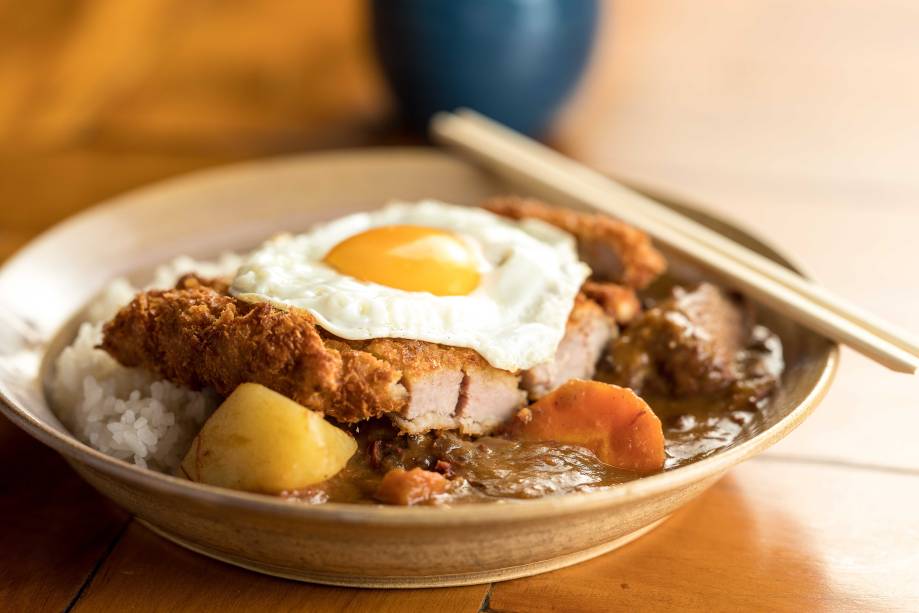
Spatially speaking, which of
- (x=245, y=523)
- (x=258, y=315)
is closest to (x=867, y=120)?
(x=258, y=315)

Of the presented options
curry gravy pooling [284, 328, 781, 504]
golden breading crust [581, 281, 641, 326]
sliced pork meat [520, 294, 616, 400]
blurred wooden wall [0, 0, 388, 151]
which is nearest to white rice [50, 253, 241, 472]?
curry gravy pooling [284, 328, 781, 504]

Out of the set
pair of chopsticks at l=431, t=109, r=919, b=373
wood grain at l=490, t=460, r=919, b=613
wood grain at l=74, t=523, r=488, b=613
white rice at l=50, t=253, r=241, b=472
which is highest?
pair of chopsticks at l=431, t=109, r=919, b=373

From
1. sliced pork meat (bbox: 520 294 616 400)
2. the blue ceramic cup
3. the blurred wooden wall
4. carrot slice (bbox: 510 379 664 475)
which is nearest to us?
carrot slice (bbox: 510 379 664 475)

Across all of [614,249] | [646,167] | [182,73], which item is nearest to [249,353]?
[614,249]

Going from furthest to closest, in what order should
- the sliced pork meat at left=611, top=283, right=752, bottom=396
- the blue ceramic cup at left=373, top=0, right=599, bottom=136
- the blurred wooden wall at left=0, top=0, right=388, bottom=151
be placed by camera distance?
1. the blurred wooden wall at left=0, top=0, right=388, bottom=151
2. the blue ceramic cup at left=373, top=0, right=599, bottom=136
3. the sliced pork meat at left=611, top=283, right=752, bottom=396

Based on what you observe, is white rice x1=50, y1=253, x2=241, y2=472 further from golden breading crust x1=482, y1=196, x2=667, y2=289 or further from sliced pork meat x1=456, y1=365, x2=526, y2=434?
golden breading crust x1=482, y1=196, x2=667, y2=289

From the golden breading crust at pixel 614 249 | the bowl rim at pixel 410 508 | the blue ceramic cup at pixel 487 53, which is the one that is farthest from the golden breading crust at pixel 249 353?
the blue ceramic cup at pixel 487 53

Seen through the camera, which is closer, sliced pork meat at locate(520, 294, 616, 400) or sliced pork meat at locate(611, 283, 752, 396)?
sliced pork meat at locate(520, 294, 616, 400)
